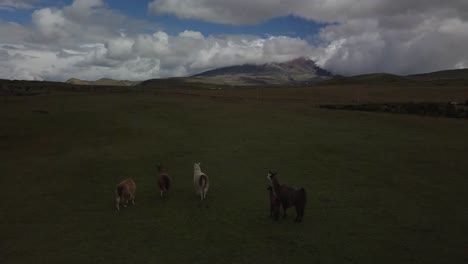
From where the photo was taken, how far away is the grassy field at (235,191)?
13062mm

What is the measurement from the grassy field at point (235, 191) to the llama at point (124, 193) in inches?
18.0

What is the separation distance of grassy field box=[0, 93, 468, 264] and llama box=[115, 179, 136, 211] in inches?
18.0

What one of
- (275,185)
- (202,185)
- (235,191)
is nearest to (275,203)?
(275,185)

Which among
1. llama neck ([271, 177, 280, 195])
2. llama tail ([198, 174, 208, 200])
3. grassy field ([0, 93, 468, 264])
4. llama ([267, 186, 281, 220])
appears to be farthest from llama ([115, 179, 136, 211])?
llama neck ([271, 177, 280, 195])

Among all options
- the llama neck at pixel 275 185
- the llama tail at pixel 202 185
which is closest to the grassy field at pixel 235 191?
the llama tail at pixel 202 185

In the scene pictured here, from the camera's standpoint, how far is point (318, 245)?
13203mm

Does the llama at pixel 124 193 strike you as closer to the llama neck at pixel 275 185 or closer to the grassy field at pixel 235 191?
the grassy field at pixel 235 191

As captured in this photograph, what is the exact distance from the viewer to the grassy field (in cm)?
1306

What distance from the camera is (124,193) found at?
17406 millimetres

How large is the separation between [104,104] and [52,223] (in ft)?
135

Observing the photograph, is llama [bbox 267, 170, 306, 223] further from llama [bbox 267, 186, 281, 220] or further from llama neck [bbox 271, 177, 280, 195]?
llama [bbox 267, 186, 281, 220]

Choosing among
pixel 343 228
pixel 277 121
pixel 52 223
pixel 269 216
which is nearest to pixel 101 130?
pixel 277 121

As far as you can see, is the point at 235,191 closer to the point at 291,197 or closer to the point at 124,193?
the point at 291,197

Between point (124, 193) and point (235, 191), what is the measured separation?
189 inches
